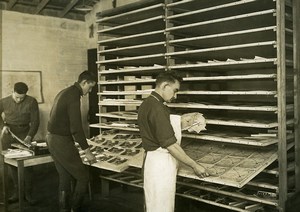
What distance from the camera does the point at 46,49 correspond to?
25.6ft

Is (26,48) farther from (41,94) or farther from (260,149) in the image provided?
(260,149)

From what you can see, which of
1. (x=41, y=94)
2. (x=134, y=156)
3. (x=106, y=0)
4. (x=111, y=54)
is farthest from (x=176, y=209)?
(x=106, y=0)

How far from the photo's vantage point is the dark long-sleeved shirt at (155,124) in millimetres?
3211

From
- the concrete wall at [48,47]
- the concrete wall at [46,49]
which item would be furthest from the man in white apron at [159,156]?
the concrete wall at [46,49]

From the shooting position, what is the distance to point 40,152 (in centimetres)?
466

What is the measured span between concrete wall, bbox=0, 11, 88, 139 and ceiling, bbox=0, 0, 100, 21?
→ 0.12 meters

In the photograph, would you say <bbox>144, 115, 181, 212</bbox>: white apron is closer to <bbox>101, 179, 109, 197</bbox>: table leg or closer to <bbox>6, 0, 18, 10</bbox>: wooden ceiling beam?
<bbox>101, 179, 109, 197</bbox>: table leg

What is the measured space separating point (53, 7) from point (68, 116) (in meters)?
4.46

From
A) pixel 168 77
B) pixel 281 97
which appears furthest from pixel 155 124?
pixel 281 97

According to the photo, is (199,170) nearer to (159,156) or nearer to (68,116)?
(159,156)

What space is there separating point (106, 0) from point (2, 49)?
2.65m

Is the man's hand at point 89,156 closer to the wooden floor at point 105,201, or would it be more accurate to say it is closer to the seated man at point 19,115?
the wooden floor at point 105,201

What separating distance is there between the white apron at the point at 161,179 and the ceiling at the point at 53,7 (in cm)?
524

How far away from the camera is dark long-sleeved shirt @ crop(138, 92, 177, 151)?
10.5 feet
